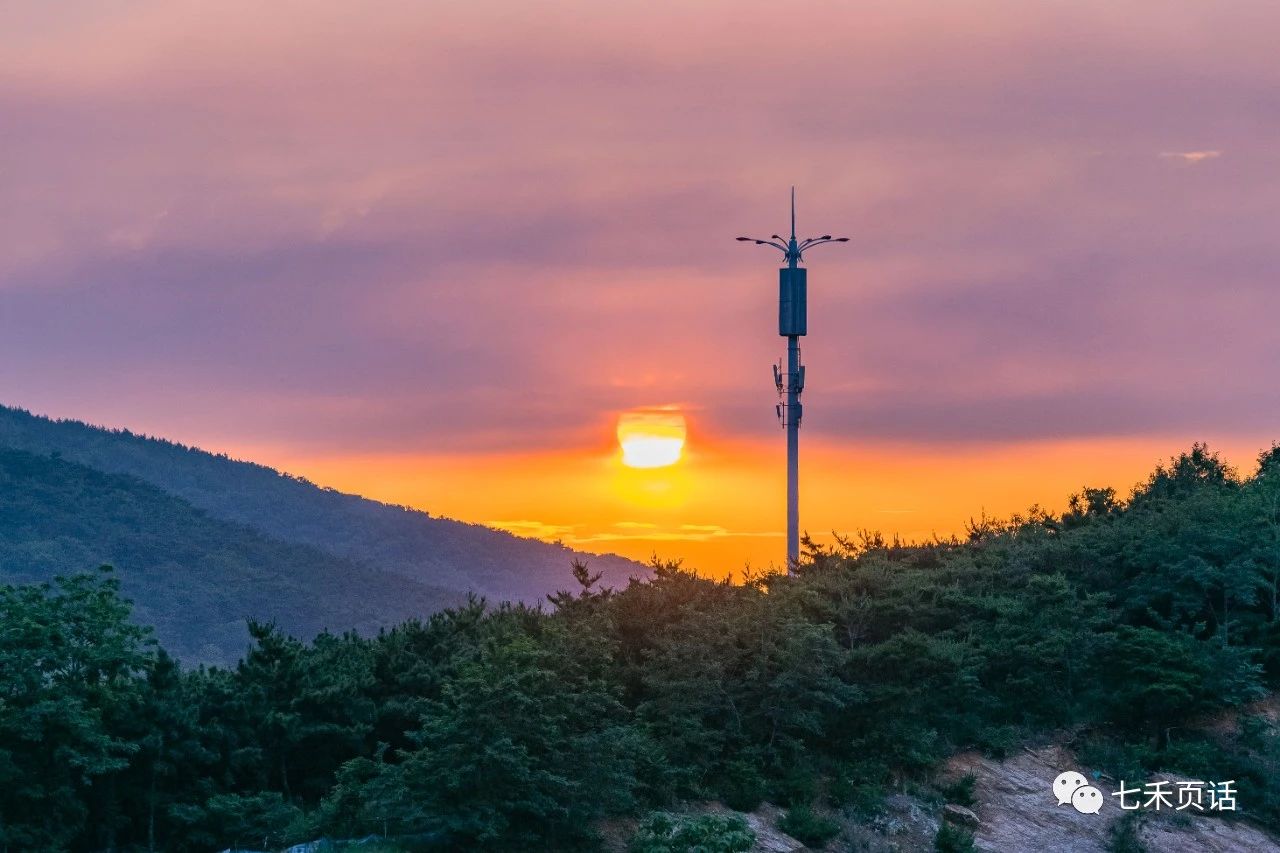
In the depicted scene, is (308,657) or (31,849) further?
(308,657)

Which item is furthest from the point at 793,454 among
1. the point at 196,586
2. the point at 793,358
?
the point at 196,586

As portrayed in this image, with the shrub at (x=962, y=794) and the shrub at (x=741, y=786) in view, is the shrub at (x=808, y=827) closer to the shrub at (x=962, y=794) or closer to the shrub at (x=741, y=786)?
the shrub at (x=741, y=786)

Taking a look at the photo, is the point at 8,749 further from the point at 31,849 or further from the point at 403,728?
the point at 403,728

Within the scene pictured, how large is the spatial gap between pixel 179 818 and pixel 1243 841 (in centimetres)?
2590

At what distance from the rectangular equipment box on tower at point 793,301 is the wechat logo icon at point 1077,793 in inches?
585

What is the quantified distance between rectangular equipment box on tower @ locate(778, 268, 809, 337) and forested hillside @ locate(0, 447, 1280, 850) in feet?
22.8

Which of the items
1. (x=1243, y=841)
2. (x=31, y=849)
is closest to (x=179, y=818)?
(x=31, y=849)

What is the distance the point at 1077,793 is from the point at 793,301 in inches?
629

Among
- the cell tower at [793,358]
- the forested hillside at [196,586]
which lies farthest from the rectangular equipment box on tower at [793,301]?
the forested hillside at [196,586]

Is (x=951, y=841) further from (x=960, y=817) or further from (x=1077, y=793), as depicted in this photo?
(x=1077, y=793)

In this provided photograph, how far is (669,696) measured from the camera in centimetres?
3828

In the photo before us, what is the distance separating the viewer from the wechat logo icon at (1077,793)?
1645 inches

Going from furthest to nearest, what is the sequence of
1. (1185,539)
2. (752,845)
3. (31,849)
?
1. (1185,539)
2. (752,845)
3. (31,849)

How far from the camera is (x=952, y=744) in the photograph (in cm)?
4278
